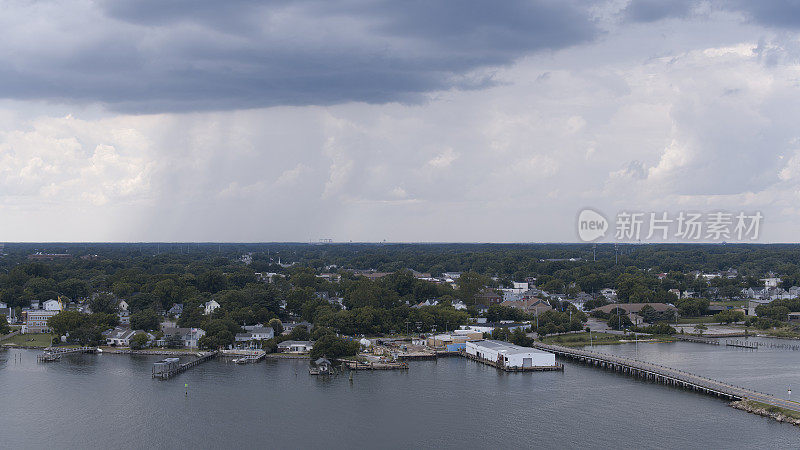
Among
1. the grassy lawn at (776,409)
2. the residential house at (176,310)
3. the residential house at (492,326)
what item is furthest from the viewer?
the residential house at (176,310)

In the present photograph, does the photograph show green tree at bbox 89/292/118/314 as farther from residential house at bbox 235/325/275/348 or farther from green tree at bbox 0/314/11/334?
residential house at bbox 235/325/275/348

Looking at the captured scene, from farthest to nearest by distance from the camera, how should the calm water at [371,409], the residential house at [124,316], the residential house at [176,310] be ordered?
the residential house at [176,310] < the residential house at [124,316] < the calm water at [371,409]

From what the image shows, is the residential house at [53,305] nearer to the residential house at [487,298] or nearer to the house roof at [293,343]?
the house roof at [293,343]

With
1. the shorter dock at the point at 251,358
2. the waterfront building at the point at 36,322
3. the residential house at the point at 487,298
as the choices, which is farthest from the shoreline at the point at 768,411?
the waterfront building at the point at 36,322

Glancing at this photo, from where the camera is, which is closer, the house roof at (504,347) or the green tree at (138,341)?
the house roof at (504,347)

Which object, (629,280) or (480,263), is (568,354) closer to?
(629,280)

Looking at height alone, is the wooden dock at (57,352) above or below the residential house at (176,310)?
below
